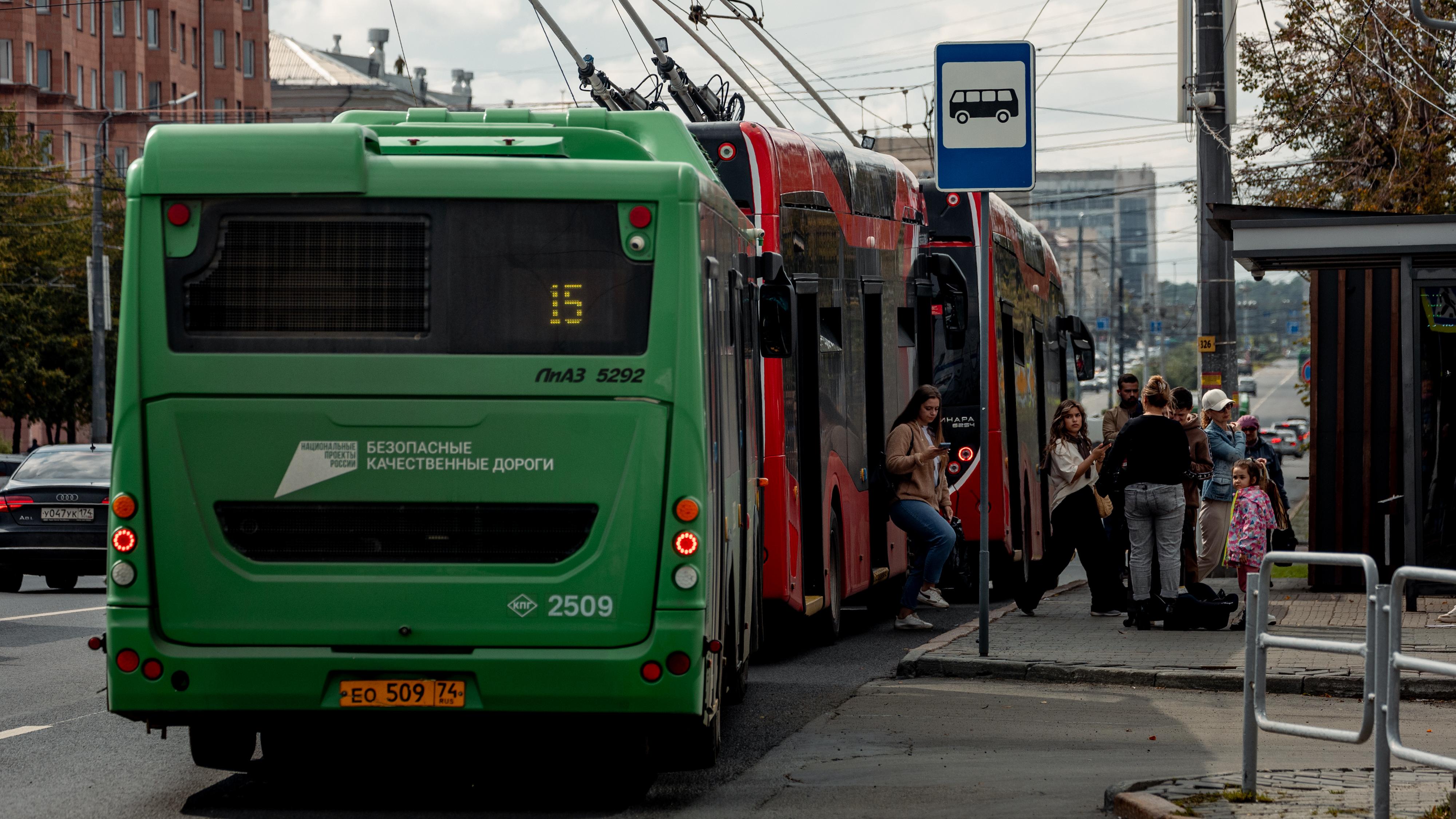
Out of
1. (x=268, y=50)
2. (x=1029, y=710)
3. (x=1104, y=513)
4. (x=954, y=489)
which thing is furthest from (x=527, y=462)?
(x=268, y=50)

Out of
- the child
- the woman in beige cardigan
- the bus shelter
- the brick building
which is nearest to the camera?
the bus shelter

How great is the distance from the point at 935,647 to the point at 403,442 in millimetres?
6052

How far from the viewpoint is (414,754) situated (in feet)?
30.5

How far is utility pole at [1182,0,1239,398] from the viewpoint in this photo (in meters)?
19.7

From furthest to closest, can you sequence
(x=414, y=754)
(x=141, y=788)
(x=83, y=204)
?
(x=83, y=204) → (x=414, y=754) → (x=141, y=788)

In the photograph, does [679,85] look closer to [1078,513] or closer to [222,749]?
[1078,513]

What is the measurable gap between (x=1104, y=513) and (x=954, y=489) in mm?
1939

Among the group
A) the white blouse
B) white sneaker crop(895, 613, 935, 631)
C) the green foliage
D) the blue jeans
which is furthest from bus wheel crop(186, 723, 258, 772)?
the green foliage

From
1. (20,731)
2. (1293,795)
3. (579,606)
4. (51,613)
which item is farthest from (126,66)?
(1293,795)

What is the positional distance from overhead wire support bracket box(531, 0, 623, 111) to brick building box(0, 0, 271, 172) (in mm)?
57183

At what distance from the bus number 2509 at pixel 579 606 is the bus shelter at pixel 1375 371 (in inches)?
304

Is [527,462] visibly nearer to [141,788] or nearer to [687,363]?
[687,363]

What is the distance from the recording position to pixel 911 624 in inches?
598

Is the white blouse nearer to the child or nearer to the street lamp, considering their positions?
the child
